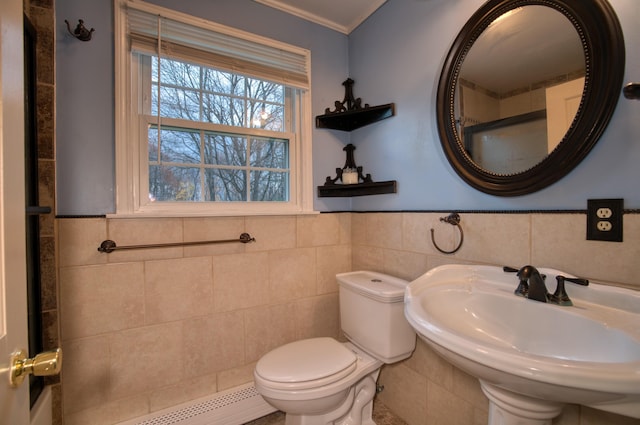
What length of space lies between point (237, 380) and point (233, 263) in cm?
67

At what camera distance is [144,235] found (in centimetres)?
134

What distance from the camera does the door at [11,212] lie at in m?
0.45

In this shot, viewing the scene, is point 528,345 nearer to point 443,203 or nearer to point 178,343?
point 443,203

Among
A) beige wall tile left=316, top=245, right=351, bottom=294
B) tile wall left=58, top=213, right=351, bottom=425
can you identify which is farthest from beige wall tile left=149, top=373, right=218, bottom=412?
beige wall tile left=316, top=245, right=351, bottom=294

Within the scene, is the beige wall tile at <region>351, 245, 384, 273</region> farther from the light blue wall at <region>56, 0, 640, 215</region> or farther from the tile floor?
the tile floor

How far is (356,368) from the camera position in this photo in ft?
4.31

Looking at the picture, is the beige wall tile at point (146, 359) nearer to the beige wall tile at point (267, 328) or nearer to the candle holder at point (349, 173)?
the beige wall tile at point (267, 328)

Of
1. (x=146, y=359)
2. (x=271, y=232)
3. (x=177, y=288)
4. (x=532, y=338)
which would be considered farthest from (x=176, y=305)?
(x=532, y=338)

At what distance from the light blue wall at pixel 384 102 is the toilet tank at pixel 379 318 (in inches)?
18.7

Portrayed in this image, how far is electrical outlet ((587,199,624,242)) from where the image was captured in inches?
32.7

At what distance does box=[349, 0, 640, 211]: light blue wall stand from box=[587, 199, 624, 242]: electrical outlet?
22mm

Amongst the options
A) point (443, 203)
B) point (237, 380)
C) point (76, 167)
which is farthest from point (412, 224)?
point (76, 167)

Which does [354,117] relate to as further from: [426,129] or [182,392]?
[182,392]

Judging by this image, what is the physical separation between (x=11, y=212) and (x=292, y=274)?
1345 mm
